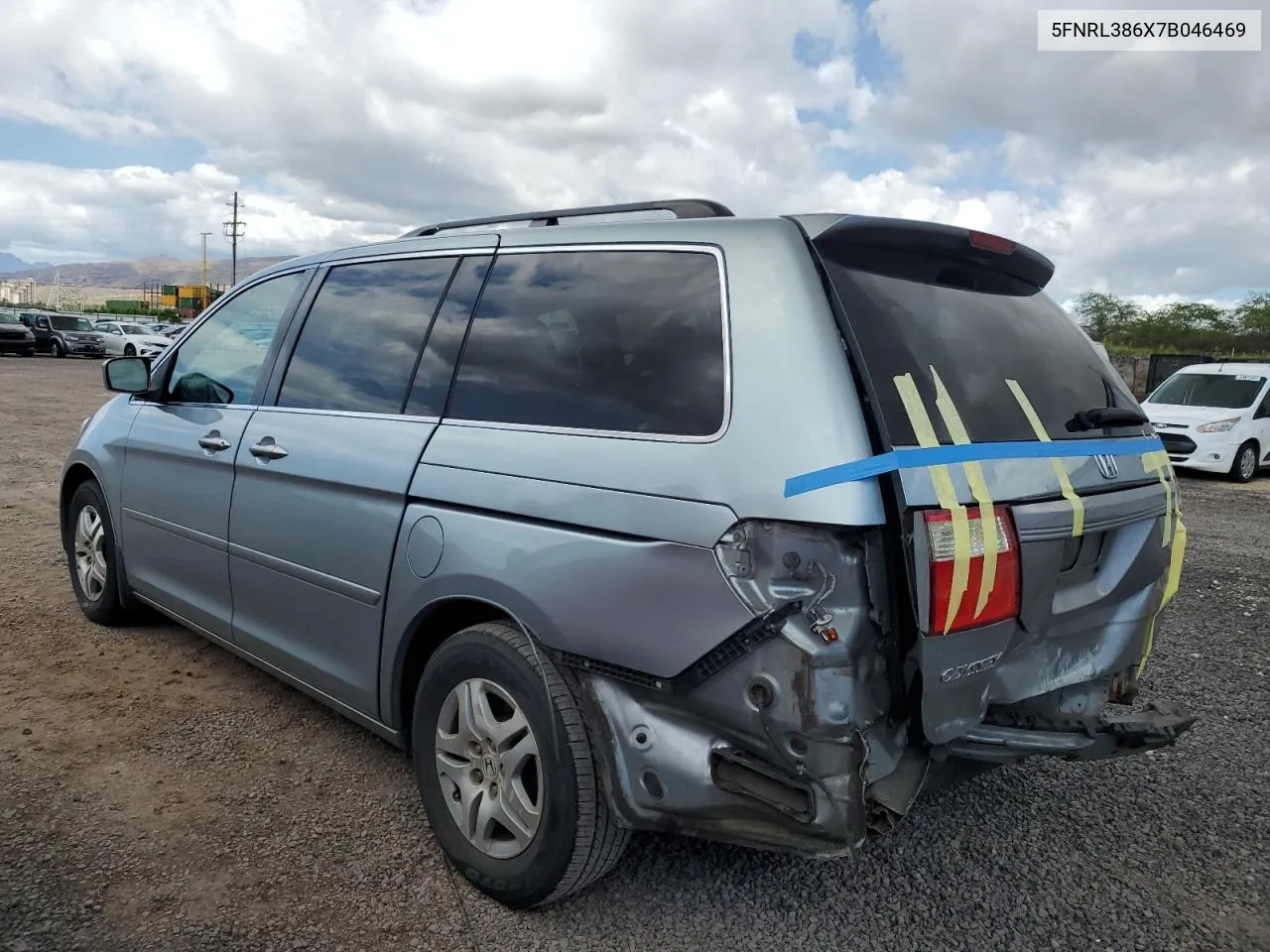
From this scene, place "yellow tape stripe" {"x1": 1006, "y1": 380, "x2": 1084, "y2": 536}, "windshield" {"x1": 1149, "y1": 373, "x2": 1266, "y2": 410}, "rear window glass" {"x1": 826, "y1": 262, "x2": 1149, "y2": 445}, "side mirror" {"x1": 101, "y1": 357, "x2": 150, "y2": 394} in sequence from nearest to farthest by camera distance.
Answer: "rear window glass" {"x1": 826, "y1": 262, "x2": 1149, "y2": 445}, "yellow tape stripe" {"x1": 1006, "y1": 380, "x2": 1084, "y2": 536}, "side mirror" {"x1": 101, "y1": 357, "x2": 150, "y2": 394}, "windshield" {"x1": 1149, "y1": 373, "x2": 1266, "y2": 410}

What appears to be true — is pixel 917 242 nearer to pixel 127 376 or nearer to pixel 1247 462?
pixel 127 376

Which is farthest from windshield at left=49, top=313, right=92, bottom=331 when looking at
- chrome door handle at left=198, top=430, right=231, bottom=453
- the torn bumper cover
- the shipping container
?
the shipping container

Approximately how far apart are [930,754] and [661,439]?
97 centimetres

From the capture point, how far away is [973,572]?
2.04 m

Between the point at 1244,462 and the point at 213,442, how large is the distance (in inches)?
559

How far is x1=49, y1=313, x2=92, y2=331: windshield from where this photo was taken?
36.5 m

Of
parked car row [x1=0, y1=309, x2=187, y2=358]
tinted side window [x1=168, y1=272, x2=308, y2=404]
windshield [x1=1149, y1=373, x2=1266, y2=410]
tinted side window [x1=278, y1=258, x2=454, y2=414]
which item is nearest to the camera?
tinted side window [x1=278, y1=258, x2=454, y2=414]

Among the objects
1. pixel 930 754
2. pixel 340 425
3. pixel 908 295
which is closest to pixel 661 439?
pixel 908 295

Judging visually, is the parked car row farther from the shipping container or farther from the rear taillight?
the shipping container

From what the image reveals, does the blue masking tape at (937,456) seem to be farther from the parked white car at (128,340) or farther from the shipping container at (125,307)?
the shipping container at (125,307)

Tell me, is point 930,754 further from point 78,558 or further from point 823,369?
point 78,558

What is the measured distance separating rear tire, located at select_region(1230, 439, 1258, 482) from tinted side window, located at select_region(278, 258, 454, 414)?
44.2ft

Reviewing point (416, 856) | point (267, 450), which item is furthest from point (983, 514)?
point (267, 450)

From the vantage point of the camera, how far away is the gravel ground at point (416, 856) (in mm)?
2443
